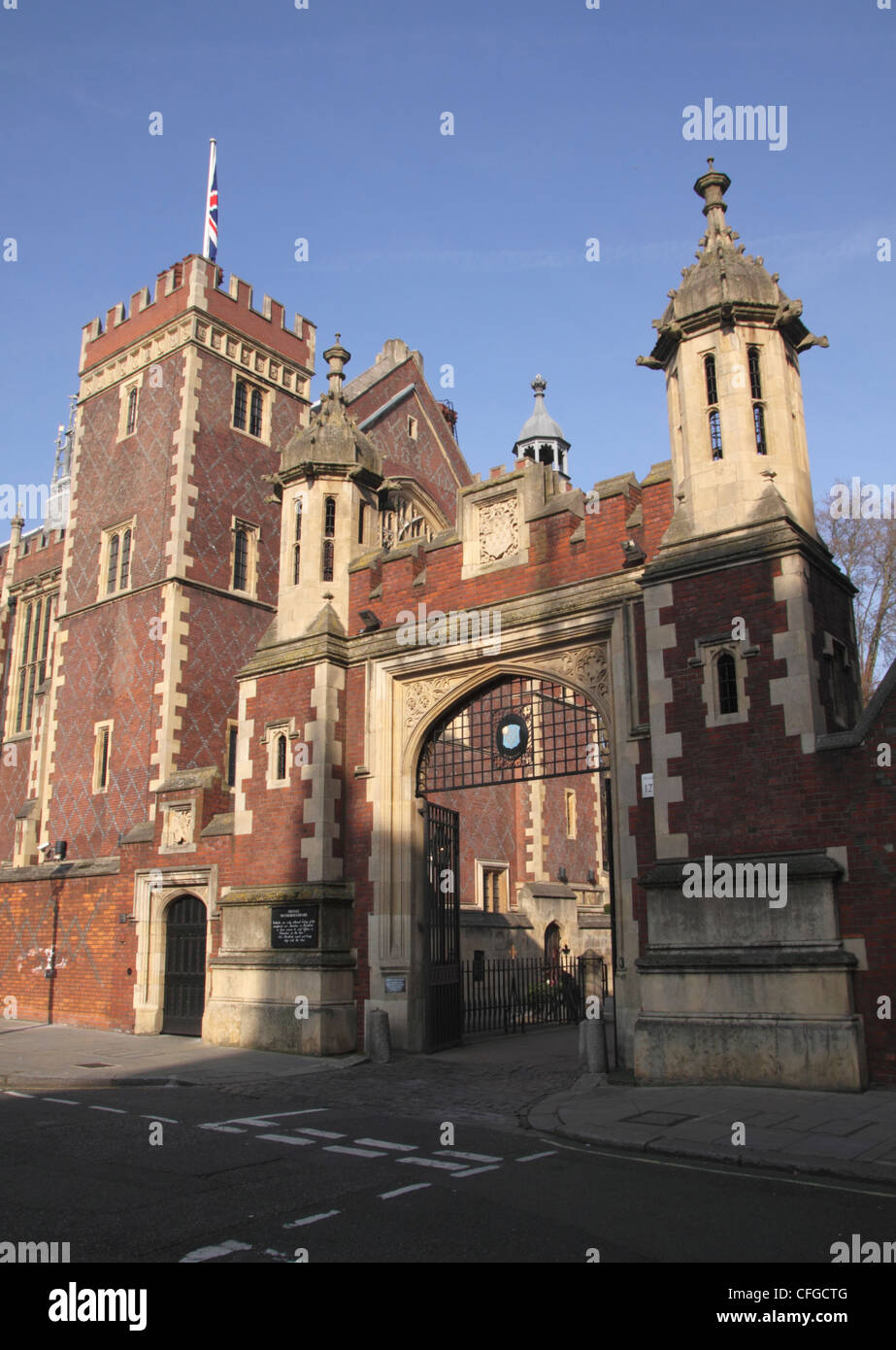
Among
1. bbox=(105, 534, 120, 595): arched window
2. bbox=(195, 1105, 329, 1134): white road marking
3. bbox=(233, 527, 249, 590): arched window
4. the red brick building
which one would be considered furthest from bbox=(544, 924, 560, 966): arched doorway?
bbox=(195, 1105, 329, 1134): white road marking

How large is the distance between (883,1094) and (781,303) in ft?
32.9

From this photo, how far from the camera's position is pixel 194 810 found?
20016 mm

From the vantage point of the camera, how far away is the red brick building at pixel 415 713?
11.9 metres

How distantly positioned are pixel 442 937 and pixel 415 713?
3.85 metres

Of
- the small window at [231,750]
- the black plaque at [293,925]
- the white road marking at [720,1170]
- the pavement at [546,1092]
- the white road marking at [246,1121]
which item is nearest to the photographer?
the white road marking at [720,1170]

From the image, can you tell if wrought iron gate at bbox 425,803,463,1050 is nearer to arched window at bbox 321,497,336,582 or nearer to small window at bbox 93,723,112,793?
arched window at bbox 321,497,336,582

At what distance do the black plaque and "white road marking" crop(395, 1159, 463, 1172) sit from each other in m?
8.53

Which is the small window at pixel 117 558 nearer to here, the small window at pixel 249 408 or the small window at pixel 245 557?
the small window at pixel 245 557

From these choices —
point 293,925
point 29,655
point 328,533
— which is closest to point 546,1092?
point 293,925

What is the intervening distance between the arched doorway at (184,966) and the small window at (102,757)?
17.8ft

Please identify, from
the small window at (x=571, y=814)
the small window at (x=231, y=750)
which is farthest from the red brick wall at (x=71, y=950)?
the small window at (x=571, y=814)

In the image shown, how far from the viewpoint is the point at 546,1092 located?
41.2 ft

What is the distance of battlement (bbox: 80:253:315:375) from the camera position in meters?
26.6

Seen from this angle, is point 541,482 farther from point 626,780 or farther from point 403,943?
point 403,943
